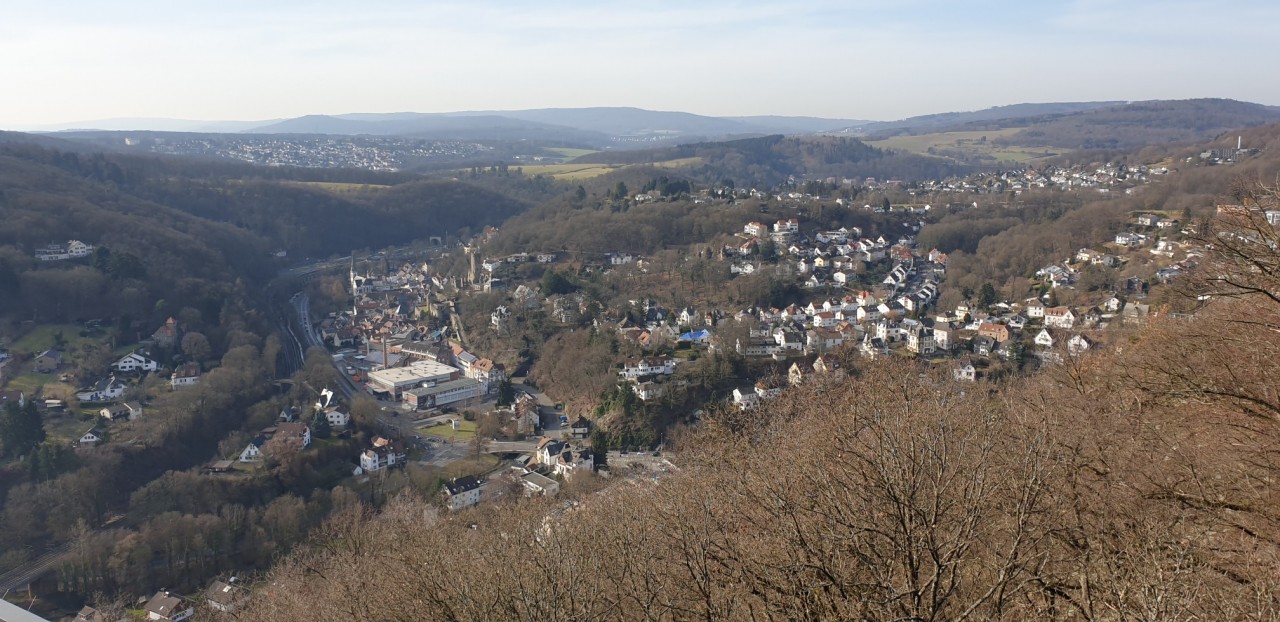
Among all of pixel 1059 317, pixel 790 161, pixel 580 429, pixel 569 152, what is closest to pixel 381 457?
pixel 580 429

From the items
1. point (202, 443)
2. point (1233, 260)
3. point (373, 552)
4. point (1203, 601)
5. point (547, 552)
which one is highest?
point (1233, 260)

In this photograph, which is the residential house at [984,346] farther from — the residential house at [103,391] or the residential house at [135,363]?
the residential house at [135,363]

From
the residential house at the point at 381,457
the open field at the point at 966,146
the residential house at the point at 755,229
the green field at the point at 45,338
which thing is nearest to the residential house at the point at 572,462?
the residential house at the point at 381,457

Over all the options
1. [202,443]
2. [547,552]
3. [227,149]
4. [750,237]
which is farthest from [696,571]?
[227,149]

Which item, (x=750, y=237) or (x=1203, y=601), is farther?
(x=750, y=237)

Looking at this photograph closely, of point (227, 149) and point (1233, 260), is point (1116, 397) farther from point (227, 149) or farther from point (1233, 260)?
point (227, 149)
